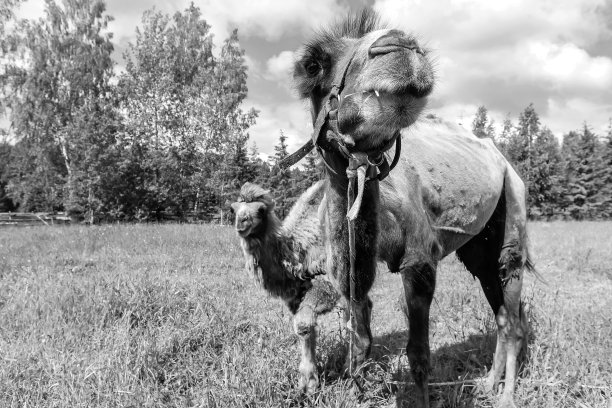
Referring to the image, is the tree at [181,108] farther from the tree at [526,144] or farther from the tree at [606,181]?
the tree at [606,181]

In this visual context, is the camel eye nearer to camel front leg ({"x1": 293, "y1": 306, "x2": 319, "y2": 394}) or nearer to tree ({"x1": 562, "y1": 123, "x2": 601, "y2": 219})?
camel front leg ({"x1": 293, "y1": 306, "x2": 319, "y2": 394})

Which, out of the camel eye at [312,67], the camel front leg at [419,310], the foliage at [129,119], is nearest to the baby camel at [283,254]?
the camel front leg at [419,310]

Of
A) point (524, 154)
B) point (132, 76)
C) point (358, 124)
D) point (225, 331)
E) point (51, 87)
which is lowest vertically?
point (225, 331)

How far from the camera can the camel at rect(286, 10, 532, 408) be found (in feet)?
5.55

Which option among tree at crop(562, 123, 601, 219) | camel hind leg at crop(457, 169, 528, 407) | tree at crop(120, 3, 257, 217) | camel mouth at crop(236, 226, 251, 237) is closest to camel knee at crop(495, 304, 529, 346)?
camel hind leg at crop(457, 169, 528, 407)

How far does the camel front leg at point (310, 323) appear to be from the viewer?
325 centimetres

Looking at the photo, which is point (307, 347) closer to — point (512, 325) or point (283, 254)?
point (283, 254)

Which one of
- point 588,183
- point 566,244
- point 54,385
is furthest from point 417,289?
point 588,183

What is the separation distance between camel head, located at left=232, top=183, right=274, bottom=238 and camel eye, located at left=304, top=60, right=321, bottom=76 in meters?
1.96

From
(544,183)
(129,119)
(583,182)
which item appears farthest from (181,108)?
(583,182)

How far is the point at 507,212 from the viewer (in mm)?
3881

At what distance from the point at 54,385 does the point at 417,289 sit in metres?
2.43

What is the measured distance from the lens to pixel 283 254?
400cm

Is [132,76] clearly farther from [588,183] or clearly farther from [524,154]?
[588,183]
